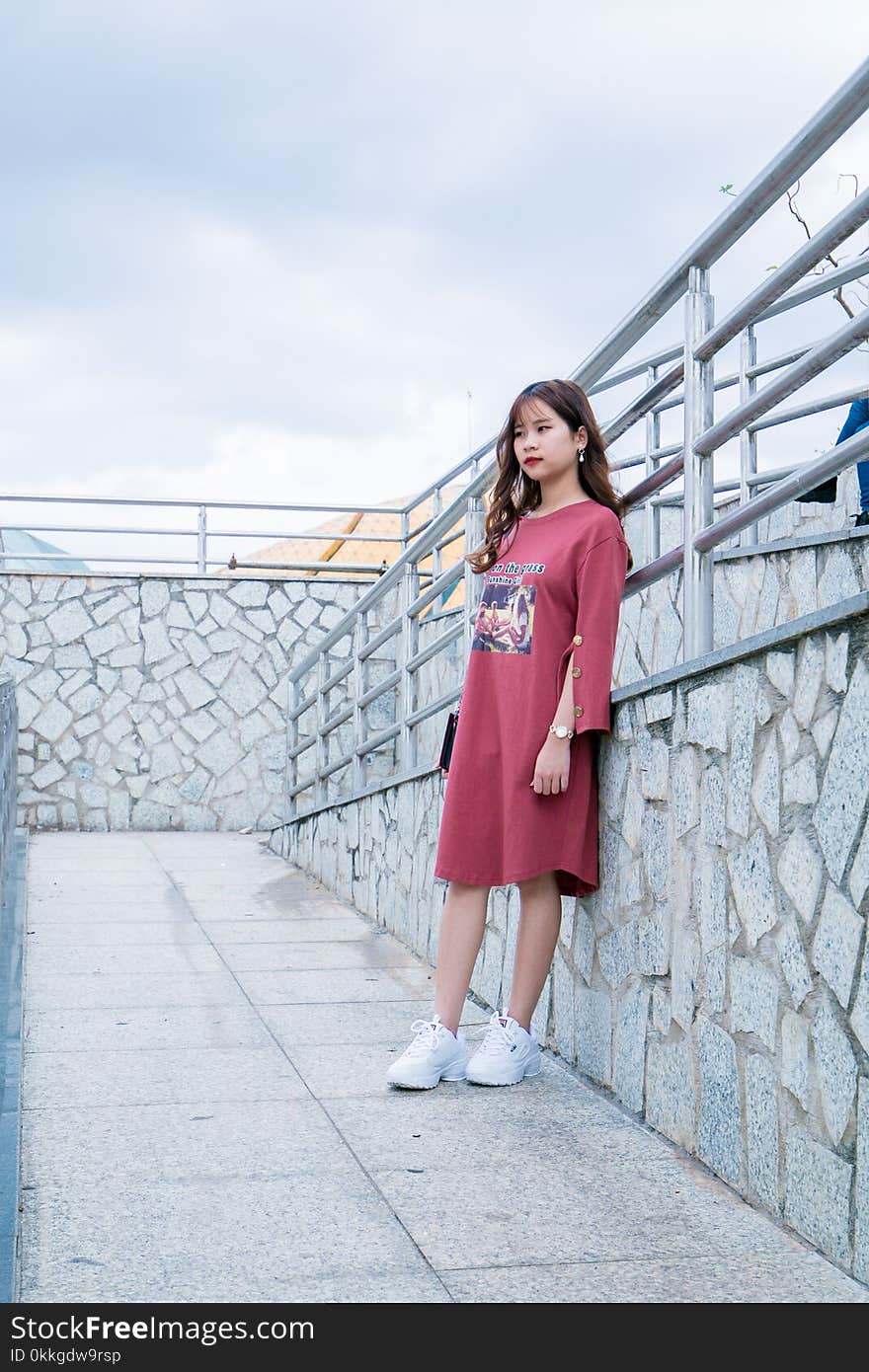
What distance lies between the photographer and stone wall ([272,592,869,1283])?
2303 millimetres

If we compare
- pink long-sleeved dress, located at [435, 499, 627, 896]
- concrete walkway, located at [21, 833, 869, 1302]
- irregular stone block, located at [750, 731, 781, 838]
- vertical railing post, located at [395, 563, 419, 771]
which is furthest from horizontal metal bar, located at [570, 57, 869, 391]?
vertical railing post, located at [395, 563, 419, 771]

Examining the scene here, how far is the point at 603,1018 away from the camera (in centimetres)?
347

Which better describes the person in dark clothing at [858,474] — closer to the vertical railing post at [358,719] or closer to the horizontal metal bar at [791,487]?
the horizontal metal bar at [791,487]

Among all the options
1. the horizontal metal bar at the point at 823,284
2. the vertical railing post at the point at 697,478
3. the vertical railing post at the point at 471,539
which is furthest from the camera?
the vertical railing post at the point at 471,539

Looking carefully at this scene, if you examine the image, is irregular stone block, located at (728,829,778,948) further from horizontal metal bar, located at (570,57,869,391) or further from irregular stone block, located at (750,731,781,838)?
horizontal metal bar, located at (570,57,869,391)

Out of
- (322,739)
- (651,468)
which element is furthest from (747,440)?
(322,739)

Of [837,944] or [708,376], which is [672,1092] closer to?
[837,944]

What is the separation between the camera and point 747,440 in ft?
21.5

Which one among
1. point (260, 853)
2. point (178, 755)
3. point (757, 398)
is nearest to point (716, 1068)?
point (757, 398)

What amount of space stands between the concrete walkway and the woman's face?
1510mm

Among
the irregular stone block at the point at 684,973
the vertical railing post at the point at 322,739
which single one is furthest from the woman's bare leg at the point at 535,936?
the vertical railing post at the point at 322,739

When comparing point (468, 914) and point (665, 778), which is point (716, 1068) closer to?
point (665, 778)

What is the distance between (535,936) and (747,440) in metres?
3.71

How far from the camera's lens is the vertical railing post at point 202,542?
12.4 metres
